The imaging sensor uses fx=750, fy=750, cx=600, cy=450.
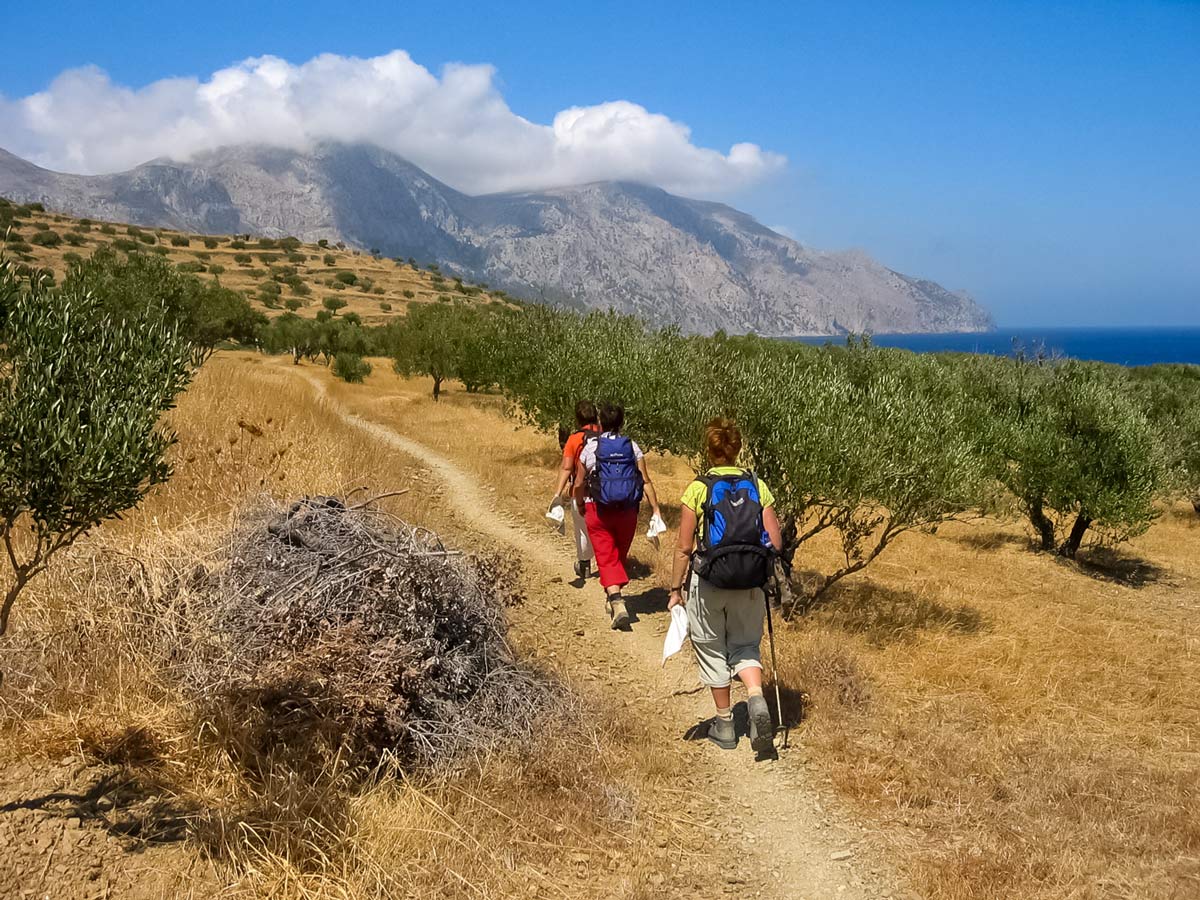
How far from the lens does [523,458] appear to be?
23.1 metres

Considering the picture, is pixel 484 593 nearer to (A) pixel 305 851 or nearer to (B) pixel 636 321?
(A) pixel 305 851

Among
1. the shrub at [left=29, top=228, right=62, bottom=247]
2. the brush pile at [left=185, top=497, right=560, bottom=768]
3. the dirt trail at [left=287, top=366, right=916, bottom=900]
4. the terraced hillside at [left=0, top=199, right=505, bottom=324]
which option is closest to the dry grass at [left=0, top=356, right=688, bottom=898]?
the brush pile at [left=185, top=497, right=560, bottom=768]

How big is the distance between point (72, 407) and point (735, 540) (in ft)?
15.2

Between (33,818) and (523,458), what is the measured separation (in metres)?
18.3

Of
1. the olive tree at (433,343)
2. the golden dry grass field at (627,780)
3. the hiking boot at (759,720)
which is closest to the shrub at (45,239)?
the olive tree at (433,343)

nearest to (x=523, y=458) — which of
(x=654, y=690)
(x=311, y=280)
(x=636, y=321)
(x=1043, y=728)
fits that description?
(x=636, y=321)

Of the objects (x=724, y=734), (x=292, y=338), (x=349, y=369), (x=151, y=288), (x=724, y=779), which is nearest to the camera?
(x=724, y=779)

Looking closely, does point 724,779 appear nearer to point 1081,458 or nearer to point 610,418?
point 610,418

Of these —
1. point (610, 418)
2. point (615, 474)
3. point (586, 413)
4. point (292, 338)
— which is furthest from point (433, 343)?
point (615, 474)

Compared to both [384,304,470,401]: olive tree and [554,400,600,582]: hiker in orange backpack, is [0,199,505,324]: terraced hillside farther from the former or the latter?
[554,400,600,582]: hiker in orange backpack

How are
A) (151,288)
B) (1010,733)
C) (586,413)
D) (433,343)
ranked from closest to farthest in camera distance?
1. (1010,733)
2. (586,413)
3. (151,288)
4. (433,343)

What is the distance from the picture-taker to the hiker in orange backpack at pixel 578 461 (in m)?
9.72

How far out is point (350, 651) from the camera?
565 cm

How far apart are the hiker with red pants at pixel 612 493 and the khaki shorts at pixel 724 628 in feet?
7.80
